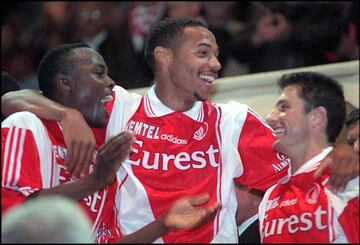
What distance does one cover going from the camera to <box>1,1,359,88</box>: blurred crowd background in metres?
7.46

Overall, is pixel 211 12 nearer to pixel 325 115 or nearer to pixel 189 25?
pixel 189 25

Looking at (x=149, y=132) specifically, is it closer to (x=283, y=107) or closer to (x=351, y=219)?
(x=283, y=107)

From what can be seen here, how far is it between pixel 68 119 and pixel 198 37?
0.86 metres

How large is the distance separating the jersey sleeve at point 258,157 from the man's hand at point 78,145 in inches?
→ 30.7

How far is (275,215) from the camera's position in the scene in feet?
16.9

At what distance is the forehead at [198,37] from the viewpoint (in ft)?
18.4

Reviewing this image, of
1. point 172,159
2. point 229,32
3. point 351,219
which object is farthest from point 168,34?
point 229,32

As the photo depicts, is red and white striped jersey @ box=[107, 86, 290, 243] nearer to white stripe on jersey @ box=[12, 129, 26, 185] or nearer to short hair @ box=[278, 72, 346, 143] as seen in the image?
short hair @ box=[278, 72, 346, 143]

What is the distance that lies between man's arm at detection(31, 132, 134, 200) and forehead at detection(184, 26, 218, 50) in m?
1.11

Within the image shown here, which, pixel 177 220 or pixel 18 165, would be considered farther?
pixel 18 165

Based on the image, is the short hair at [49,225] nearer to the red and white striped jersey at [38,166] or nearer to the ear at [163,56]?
the red and white striped jersey at [38,166]

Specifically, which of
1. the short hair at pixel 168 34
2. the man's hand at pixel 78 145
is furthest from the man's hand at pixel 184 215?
the short hair at pixel 168 34

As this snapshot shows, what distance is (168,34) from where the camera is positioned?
5.71 metres

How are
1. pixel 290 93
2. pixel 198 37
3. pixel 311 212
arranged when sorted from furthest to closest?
pixel 198 37 → pixel 290 93 → pixel 311 212
